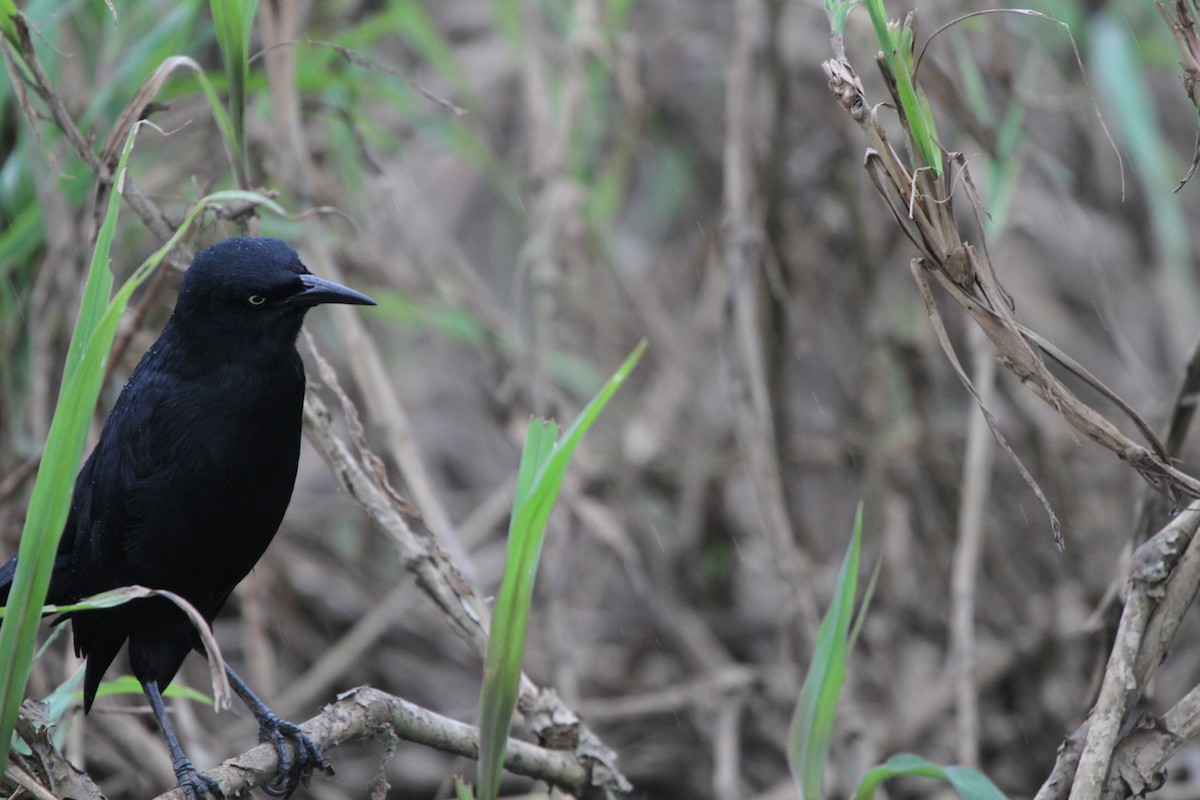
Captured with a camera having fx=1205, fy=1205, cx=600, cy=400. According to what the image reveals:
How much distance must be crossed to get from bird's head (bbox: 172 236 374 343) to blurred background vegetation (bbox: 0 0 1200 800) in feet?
2.53

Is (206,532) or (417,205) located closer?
(206,532)

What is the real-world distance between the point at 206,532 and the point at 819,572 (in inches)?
123

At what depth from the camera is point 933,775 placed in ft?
7.01

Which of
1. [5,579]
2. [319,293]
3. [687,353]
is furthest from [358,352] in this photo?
[687,353]

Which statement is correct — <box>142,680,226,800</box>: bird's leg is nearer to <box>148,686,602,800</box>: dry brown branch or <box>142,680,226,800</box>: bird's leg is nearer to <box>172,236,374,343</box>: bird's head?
<box>148,686,602,800</box>: dry brown branch

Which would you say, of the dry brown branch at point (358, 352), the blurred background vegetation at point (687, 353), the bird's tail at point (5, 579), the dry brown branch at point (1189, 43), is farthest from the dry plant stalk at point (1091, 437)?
the bird's tail at point (5, 579)

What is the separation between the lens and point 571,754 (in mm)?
2586

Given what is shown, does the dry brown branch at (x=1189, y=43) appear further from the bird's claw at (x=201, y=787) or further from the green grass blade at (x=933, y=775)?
the bird's claw at (x=201, y=787)

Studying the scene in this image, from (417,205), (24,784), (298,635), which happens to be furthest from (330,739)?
(417,205)

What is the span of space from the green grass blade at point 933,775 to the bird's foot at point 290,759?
104cm

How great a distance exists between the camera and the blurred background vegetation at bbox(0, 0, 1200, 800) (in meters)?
3.76

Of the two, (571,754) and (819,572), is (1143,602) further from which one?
(819,572)

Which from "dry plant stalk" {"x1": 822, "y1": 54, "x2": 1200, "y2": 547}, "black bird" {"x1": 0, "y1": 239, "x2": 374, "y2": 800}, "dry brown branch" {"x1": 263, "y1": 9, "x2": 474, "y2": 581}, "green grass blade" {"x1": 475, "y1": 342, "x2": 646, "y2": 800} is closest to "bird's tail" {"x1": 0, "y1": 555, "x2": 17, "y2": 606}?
"black bird" {"x1": 0, "y1": 239, "x2": 374, "y2": 800}

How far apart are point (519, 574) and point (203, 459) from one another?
862 millimetres
